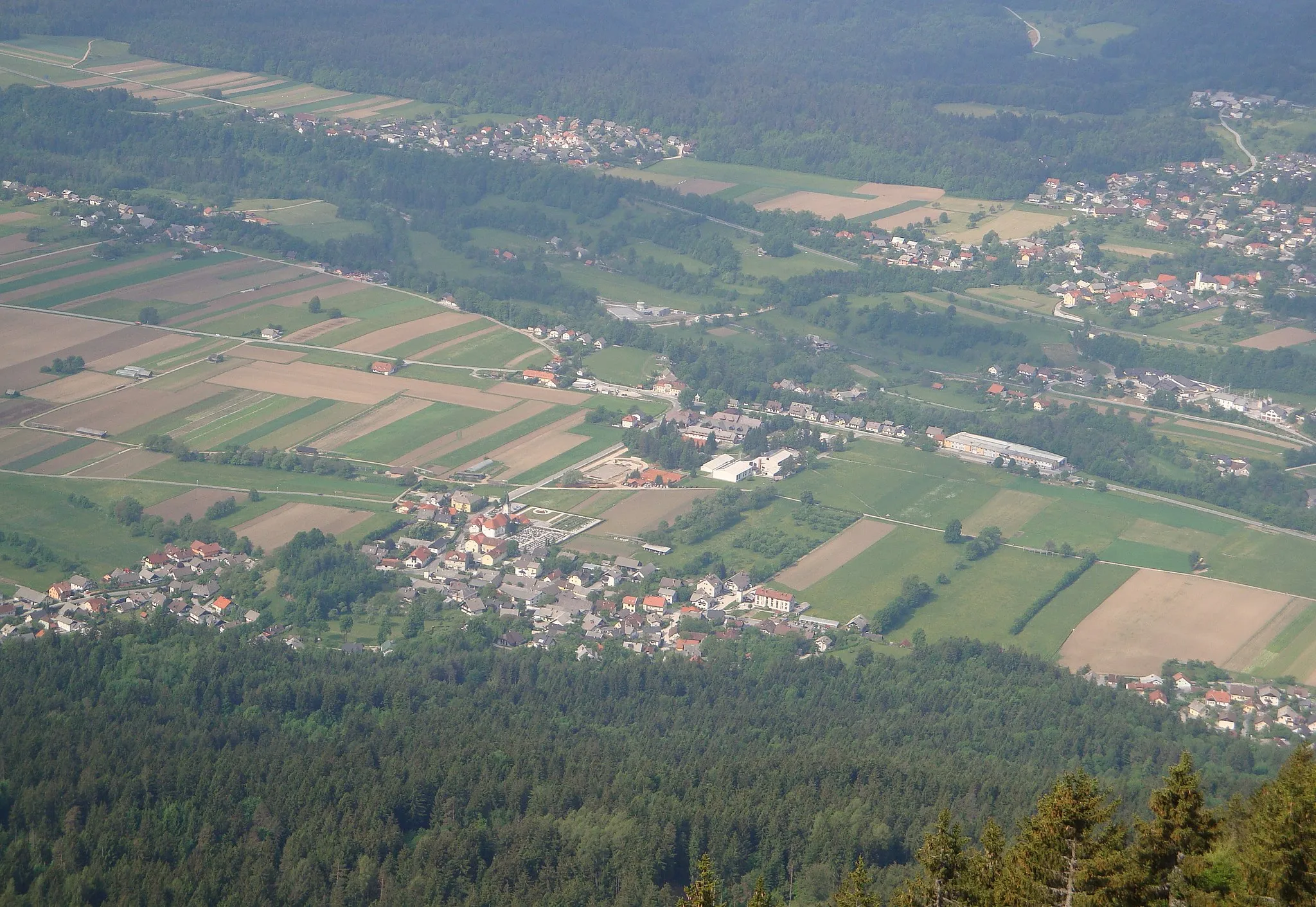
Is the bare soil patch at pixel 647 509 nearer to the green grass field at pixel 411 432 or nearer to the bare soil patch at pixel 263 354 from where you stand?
the green grass field at pixel 411 432

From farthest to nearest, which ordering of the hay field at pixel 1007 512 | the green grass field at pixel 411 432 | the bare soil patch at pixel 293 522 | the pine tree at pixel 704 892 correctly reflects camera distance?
the green grass field at pixel 411 432 → the hay field at pixel 1007 512 → the bare soil patch at pixel 293 522 → the pine tree at pixel 704 892

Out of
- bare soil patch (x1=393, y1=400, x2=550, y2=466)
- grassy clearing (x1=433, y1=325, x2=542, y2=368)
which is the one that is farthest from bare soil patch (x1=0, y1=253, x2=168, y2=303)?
bare soil patch (x1=393, y1=400, x2=550, y2=466)

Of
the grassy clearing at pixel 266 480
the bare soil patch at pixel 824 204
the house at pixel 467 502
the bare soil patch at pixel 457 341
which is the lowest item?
the grassy clearing at pixel 266 480

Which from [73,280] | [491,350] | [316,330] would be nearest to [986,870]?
[491,350]

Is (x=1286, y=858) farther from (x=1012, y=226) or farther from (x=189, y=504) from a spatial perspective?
(x=1012, y=226)

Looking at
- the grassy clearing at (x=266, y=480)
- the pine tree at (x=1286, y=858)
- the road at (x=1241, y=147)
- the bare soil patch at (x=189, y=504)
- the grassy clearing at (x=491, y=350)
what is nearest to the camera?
the pine tree at (x=1286, y=858)

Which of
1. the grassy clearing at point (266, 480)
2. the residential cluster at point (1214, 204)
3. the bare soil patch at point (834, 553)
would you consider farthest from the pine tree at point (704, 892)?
the residential cluster at point (1214, 204)

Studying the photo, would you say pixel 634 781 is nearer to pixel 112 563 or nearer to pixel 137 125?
pixel 112 563
